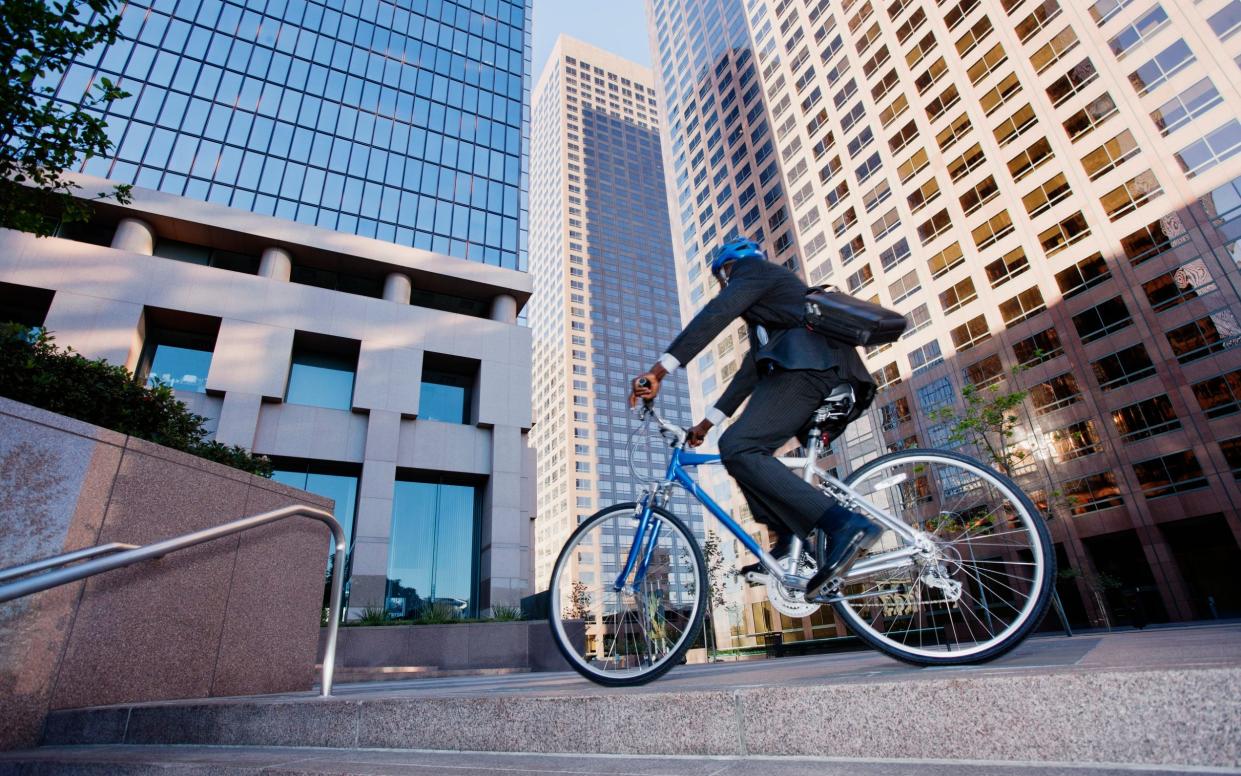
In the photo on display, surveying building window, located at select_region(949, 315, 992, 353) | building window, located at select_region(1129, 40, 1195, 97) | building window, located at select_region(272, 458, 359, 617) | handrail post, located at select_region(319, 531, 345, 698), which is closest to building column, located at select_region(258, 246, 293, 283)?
building window, located at select_region(272, 458, 359, 617)

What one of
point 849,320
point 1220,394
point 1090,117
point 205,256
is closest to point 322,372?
point 205,256

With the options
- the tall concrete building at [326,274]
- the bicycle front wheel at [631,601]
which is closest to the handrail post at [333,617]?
the bicycle front wheel at [631,601]

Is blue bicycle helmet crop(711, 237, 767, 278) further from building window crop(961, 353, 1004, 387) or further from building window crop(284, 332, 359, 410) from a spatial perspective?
building window crop(961, 353, 1004, 387)

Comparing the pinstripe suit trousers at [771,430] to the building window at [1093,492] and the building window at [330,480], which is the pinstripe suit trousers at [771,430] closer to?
the building window at [330,480]

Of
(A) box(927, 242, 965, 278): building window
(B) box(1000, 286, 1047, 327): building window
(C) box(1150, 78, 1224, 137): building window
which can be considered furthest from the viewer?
(A) box(927, 242, 965, 278): building window

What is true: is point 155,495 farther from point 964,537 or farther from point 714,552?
point 714,552

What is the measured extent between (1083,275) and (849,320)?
138ft

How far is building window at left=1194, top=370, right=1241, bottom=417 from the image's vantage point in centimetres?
2842

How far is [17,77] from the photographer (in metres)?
5.73

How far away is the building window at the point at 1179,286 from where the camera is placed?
97.2 ft

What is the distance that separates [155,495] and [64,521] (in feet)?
2.45

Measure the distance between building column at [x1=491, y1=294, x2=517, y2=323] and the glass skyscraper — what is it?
116 inches

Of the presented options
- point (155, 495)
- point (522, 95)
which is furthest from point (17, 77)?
point (522, 95)

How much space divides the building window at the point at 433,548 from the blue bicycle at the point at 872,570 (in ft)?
59.3
